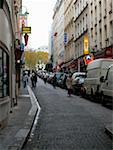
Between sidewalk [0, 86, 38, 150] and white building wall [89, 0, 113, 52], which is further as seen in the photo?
white building wall [89, 0, 113, 52]

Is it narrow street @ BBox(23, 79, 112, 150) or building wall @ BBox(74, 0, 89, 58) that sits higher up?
building wall @ BBox(74, 0, 89, 58)

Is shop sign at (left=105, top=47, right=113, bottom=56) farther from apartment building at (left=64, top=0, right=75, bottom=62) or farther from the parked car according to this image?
apartment building at (left=64, top=0, right=75, bottom=62)

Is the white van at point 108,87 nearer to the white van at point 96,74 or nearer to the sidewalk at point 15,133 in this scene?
the white van at point 96,74

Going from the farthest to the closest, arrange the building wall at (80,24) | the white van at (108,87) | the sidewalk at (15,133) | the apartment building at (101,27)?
1. the building wall at (80,24)
2. the apartment building at (101,27)
3. the white van at (108,87)
4. the sidewalk at (15,133)

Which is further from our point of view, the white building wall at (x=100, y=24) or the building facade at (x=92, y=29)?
the building facade at (x=92, y=29)

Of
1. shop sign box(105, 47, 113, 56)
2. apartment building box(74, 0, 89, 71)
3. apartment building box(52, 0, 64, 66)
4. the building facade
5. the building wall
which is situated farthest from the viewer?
apartment building box(52, 0, 64, 66)

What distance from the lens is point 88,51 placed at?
55.5m

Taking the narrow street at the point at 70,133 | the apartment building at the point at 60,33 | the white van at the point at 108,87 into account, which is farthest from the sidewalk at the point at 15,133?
the apartment building at the point at 60,33

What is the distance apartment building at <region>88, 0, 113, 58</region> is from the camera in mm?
43812

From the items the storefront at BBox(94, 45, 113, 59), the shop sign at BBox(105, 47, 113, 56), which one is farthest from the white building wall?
the shop sign at BBox(105, 47, 113, 56)

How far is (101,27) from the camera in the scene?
4881cm

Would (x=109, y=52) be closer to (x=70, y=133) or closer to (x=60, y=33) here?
(x=70, y=133)

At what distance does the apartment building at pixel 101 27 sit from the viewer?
43.8m

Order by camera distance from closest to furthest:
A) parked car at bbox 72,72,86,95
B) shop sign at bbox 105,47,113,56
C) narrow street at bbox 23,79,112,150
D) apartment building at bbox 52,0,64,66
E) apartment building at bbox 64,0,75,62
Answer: narrow street at bbox 23,79,112,150 < parked car at bbox 72,72,86,95 < shop sign at bbox 105,47,113,56 < apartment building at bbox 64,0,75,62 < apartment building at bbox 52,0,64,66
